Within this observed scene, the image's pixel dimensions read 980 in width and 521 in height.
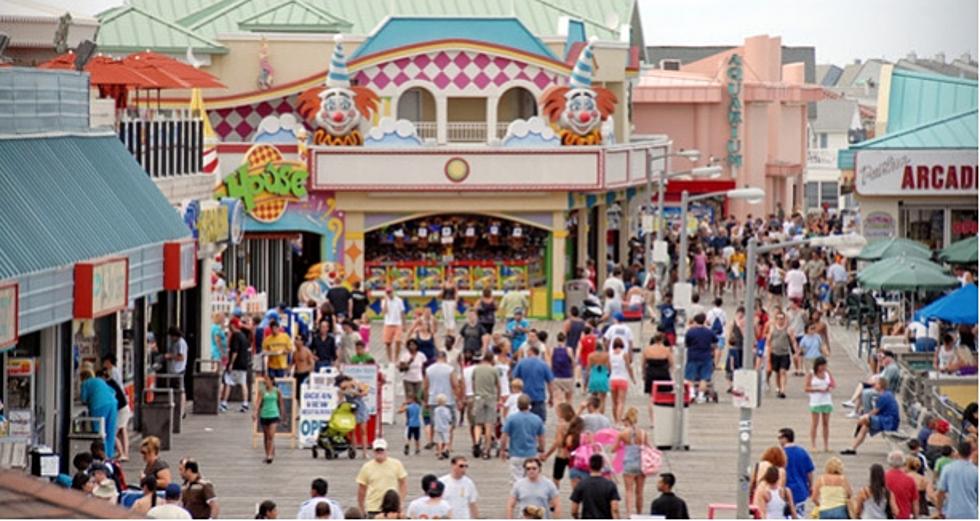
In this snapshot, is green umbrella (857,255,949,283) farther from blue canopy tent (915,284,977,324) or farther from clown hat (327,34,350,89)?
clown hat (327,34,350,89)

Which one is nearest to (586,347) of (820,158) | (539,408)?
(539,408)

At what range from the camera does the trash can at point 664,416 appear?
30.1m

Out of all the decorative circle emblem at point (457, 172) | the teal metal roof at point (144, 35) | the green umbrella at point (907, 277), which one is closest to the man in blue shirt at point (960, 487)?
the green umbrella at point (907, 277)

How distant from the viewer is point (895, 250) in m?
42.1

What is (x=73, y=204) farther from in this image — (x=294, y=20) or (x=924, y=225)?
(x=294, y=20)

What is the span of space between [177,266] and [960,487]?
1050cm

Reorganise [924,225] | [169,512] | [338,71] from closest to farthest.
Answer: [169,512] → [924,225] → [338,71]

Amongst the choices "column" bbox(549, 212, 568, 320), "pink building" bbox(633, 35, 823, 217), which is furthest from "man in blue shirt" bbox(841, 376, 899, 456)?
"pink building" bbox(633, 35, 823, 217)

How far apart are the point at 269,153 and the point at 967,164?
11.8 meters

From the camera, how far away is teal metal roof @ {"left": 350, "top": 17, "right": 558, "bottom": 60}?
50375 millimetres

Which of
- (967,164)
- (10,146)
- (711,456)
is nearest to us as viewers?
(10,146)

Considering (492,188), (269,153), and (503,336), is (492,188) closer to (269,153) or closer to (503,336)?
(269,153)

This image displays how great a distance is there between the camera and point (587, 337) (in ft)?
111

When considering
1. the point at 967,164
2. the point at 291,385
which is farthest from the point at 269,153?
the point at 291,385
